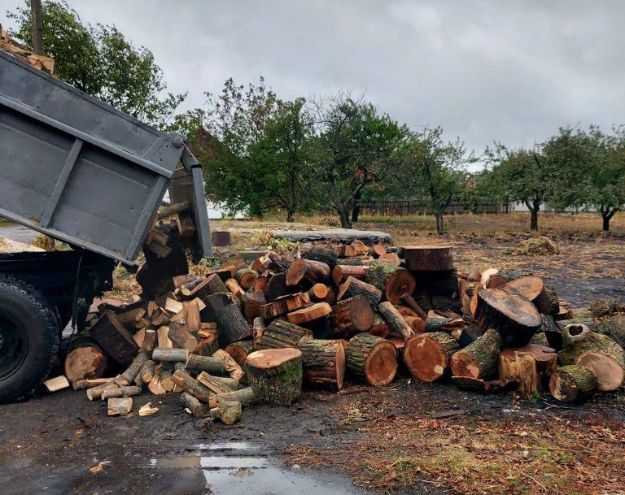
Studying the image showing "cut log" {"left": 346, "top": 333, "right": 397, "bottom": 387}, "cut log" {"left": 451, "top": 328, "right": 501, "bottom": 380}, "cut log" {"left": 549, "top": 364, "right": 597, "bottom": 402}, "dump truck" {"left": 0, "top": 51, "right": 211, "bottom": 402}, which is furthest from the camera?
"cut log" {"left": 346, "top": 333, "right": 397, "bottom": 387}

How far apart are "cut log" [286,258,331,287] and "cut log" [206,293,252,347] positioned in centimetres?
71

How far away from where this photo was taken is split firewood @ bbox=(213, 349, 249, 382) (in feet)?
16.6

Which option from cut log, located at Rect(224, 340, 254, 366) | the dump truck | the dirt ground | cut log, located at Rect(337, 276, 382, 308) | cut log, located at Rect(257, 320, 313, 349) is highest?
the dump truck

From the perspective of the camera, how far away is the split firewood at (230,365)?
505 centimetres

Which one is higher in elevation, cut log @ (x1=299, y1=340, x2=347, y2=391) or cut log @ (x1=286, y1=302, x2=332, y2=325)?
cut log @ (x1=286, y1=302, x2=332, y2=325)

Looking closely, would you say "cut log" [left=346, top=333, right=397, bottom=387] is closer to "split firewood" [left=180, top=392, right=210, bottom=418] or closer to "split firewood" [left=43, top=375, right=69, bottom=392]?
"split firewood" [left=180, top=392, right=210, bottom=418]

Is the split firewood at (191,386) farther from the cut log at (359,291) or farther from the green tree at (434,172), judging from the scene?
the green tree at (434,172)

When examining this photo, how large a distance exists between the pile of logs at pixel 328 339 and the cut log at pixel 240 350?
1 cm

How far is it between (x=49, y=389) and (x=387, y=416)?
11.0 feet

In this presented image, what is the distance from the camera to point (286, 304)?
218 inches

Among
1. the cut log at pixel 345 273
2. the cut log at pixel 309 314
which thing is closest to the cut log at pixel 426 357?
the cut log at pixel 309 314

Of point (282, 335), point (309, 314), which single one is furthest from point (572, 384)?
point (282, 335)

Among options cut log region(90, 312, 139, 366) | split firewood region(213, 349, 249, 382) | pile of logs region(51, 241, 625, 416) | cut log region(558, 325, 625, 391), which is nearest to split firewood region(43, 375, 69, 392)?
pile of logs region(51, 241, 625, 416)

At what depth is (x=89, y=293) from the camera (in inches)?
226
